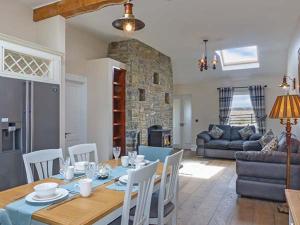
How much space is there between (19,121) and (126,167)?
1.54 m

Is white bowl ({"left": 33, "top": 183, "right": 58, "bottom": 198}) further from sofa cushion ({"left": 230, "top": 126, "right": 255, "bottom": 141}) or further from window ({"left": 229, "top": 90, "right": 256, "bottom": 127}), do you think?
window ({"left": 229, "top": 90, "right": 256, "bottom": 127})

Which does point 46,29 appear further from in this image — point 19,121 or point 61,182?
point 61,182

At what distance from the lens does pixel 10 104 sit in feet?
9.65

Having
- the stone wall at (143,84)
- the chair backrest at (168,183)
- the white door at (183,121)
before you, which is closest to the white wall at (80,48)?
the stone wall at (143,84)

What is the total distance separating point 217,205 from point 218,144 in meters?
3.81

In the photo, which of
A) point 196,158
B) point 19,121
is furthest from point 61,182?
point 196,158

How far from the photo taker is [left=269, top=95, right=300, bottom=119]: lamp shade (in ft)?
10.0

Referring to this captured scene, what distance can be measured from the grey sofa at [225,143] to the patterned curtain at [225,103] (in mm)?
641

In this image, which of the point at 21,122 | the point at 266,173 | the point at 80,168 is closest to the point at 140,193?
the point at 80,168

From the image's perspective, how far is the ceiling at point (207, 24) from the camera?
3889 mm

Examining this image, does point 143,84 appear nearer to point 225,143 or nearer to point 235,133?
point 225,143

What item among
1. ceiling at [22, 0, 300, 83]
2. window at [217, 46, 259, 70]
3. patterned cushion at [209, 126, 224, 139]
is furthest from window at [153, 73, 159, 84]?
patterned cushion at [209, 126, 224, 139]

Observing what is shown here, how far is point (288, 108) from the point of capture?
3090 millimetres

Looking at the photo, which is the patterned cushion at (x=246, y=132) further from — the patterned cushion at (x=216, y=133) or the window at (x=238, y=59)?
the window at (x=238, y=59)
